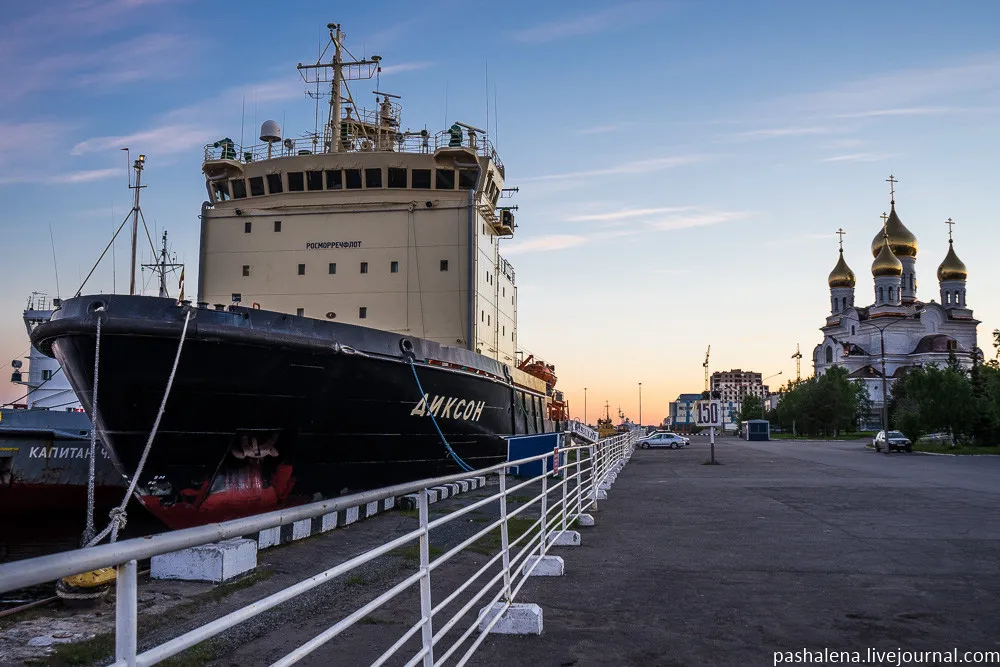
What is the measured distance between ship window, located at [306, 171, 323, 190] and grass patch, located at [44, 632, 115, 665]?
14407mm

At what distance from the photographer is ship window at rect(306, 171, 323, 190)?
1886cm

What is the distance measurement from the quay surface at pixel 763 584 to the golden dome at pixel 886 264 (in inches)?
3523

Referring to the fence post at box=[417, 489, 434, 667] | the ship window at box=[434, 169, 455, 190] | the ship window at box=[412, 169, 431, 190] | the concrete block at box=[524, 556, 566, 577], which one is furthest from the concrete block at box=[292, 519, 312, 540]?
the ship window at box=[434, 169, 455, 190]

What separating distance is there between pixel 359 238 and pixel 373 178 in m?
1.76

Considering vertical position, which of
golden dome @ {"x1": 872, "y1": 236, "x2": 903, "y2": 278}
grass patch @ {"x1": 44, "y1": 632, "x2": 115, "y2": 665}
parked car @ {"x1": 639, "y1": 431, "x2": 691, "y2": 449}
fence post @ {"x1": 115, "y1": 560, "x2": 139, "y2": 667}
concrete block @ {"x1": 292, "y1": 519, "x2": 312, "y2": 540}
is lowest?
parked car @ {"x1": 639, "y1": 431, "x2": 691, "y2": 449}

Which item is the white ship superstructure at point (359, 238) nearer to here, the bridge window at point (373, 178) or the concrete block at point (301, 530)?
the bridge window at point (373, 178)

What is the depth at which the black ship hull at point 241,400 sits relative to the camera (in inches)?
404

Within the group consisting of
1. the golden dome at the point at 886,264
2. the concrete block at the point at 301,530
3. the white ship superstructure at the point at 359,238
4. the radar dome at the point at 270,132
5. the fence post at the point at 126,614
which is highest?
the golden dome at the point at 886,264

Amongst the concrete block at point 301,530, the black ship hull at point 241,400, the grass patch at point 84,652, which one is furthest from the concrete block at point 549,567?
the black ship hull at point 241,400

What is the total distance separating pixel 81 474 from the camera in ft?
51.1

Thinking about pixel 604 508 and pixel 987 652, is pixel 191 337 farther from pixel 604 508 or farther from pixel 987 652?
pixel 987 652

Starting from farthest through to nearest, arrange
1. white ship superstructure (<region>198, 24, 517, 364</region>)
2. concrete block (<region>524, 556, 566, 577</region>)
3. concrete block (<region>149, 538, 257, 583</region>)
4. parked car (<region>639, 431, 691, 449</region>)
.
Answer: parked car (<region>639, 431, 691, 449</region>), white ship superstructure (<region>198, 24, 517, 364</region>), concrete block (<region>524, 556, 566, 577</region>), concrete block (<region>149, 538, 257, 583</region>)

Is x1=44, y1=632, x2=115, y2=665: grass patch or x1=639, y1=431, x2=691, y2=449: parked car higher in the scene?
x1=44, y1=632, x2=115, y2=665: grass patch

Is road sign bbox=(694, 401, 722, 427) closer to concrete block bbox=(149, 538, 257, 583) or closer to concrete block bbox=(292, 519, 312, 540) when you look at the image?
concrete block bbox=(292, 519, 312, 540)
